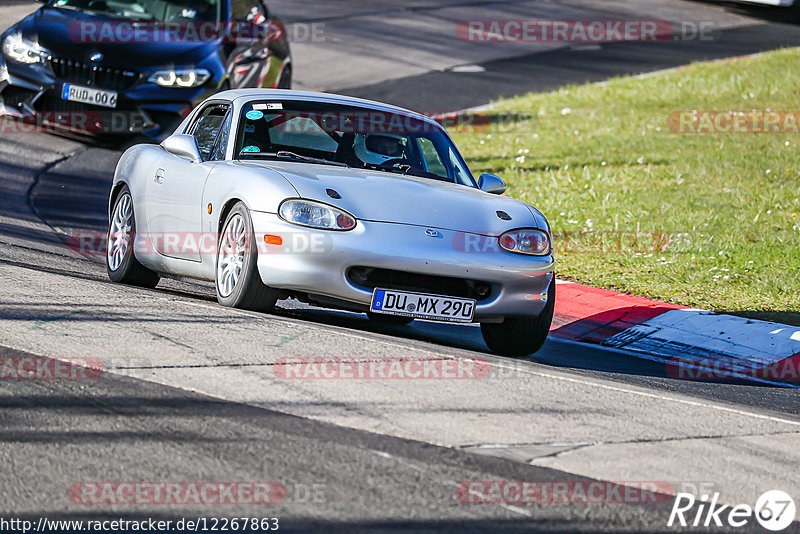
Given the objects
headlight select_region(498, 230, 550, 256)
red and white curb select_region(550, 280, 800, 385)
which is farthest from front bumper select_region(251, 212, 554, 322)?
red and white curb select_region(550, 280, 800, 385)

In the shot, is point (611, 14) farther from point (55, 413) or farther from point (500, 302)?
point (55, 413)

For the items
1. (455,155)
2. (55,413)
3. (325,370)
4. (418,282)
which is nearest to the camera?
(55,413)

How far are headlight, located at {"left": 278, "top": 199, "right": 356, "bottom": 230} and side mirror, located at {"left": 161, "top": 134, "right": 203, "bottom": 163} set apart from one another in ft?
4.32

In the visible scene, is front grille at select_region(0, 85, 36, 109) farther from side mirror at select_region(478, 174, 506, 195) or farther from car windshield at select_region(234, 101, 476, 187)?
side mirror at select_region(478, 174, 506, 195)

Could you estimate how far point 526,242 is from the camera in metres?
7.39

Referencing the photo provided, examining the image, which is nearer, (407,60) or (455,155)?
(455,155)

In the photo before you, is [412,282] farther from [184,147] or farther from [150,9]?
[150,9]

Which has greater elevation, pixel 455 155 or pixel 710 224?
pixel 455 155

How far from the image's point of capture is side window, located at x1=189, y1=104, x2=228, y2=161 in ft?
27.7

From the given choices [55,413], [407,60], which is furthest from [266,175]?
[407,60]

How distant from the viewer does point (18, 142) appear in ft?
46.0

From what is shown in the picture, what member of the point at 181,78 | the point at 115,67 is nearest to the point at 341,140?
the point at 181,78

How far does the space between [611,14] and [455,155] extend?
1972cm

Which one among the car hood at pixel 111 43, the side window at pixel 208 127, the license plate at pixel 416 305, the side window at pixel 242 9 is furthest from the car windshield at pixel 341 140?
the side window at pixel 242 9
